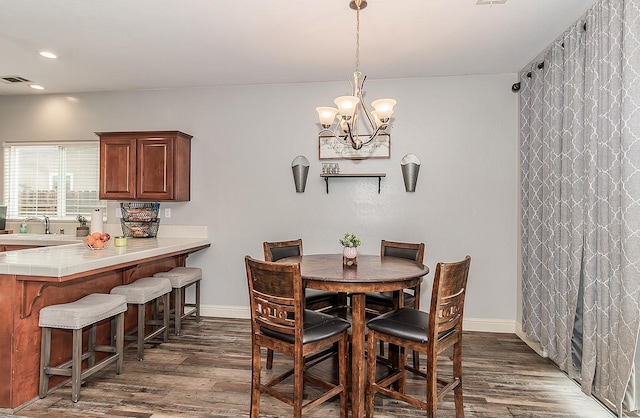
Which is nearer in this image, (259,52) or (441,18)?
(441,18)

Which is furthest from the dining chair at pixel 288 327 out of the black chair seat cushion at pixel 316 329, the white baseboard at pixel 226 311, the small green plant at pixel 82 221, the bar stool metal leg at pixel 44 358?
the small green plant at pixel 82 221

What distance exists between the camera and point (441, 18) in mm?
2727

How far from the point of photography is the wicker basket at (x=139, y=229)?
4137 mm

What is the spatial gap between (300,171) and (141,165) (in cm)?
177

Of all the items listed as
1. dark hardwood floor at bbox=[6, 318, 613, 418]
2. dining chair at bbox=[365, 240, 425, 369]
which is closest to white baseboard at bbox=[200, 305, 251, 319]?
dark hardwood floor at bbox=[6, 318, 613, 418]

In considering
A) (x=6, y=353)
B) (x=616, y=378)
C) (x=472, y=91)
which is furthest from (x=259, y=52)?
(x=616, y=378)

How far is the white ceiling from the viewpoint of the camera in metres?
2.61

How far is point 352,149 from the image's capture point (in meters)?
4.05

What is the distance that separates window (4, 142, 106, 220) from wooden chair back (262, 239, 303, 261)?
2682 millimetres

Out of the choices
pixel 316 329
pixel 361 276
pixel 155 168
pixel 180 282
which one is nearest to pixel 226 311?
pixel 180 282

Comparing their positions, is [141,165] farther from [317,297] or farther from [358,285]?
Result: [358,285]

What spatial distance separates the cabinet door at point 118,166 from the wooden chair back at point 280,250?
195 centimetres

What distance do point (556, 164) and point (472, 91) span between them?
135cm

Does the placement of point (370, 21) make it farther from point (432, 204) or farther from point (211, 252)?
point (211, 252)
